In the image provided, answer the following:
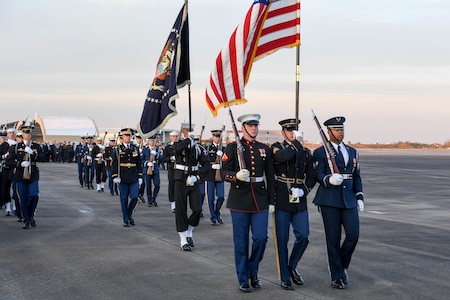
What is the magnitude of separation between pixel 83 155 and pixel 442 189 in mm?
13902

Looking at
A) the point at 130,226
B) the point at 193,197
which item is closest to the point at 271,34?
the point at 193,197

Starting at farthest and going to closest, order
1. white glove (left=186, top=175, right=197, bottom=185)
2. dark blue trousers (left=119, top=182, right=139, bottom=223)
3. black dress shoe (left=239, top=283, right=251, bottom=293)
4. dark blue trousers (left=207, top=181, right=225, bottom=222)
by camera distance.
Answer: dark blue trousers (left=207, top=181, right=225, bottom=222) → dark blue trousers (left=119, top=182, right=139, bottom=223) → white glove (left=186, top=175, right=197, bottom=185) → black dress shoe (left=239, top=283, right=251, bottom=293)

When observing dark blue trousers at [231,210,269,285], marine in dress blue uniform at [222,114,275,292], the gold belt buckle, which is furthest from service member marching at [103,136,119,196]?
the gold belt buckle

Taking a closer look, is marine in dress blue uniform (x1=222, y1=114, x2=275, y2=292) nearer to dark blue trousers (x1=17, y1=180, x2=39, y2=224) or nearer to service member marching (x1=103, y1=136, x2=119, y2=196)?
dark blue trousers (x1=17, y1=180, x2=39, y2=224)

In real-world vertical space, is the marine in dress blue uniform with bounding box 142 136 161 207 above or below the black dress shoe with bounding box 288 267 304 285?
above

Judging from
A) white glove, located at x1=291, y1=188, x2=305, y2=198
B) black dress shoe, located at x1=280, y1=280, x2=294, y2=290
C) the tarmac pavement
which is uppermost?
white glove, located at x1=291, y1=188, x2=305, y2=198

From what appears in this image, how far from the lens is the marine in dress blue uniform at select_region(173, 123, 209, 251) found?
382 inches

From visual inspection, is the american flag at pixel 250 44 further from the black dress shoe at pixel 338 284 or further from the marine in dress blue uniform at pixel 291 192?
the black dress shoe at pixel 338 284

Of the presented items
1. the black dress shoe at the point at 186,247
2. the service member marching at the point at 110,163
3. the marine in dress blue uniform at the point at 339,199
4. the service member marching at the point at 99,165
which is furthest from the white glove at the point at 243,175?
the service member marching at the point at 99,165

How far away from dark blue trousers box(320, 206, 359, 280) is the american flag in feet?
7.33

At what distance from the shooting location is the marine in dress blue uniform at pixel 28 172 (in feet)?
39.0

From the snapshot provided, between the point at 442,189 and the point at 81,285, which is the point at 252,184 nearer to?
the point at 81,285

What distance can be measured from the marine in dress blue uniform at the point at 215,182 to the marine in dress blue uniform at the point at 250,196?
5326mm

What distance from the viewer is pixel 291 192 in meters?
7.09
